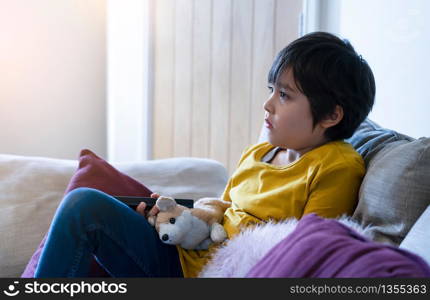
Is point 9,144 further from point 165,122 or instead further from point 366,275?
point 366,275

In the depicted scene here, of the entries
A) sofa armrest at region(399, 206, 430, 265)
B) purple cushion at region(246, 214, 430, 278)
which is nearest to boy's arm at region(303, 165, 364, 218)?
sofa armrest at region(399, 206, 430, 265)

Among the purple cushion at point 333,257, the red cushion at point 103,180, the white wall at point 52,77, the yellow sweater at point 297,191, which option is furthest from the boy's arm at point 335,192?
the white wall at point 52,77

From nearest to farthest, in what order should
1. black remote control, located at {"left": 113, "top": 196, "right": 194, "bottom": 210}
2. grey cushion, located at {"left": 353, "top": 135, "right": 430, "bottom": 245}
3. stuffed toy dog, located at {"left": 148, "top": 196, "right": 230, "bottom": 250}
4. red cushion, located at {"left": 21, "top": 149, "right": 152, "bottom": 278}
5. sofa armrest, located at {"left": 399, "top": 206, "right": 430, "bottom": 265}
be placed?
1. sofa armrest, located at {"left": 399, "top": 206, "right": 430, "bottom": 265}
2. grey cushion, located at {"left": 353, "top": 135, "right": 430, "bottom": 245}
3. stuffed toy dog, located at {"left": 148, "top": 196, "right": 230, "bottom": 250}
4. black remote control, located at {"left": 113, "top": 196, "right": 194, "bottom": 210}
5. red cushion, located at {"left": 21, "top": 149, "right": 152, "bottom": 278}

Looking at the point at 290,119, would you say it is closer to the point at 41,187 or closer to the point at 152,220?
the point at 152,220

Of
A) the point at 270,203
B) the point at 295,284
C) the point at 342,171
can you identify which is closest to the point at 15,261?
the point at 270,203

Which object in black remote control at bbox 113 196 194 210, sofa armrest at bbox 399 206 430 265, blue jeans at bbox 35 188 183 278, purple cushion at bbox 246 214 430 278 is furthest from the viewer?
black remote control at bbox 113 196 194 210

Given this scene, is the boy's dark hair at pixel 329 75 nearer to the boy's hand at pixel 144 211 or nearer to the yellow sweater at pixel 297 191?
the yellow sweater at pixel 297 191

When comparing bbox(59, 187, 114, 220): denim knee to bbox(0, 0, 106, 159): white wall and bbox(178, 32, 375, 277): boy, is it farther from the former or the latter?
bbox(0, 0, 106, 159): white wall

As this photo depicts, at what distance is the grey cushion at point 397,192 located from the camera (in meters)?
1.06

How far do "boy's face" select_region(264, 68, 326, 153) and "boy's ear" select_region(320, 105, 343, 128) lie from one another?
0.02 metres

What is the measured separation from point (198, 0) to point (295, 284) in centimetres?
229

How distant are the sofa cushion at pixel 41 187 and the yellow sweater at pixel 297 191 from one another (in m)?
0.41

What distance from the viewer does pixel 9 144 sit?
11.3 feet

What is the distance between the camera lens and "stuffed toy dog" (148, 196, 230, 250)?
4.22ft
